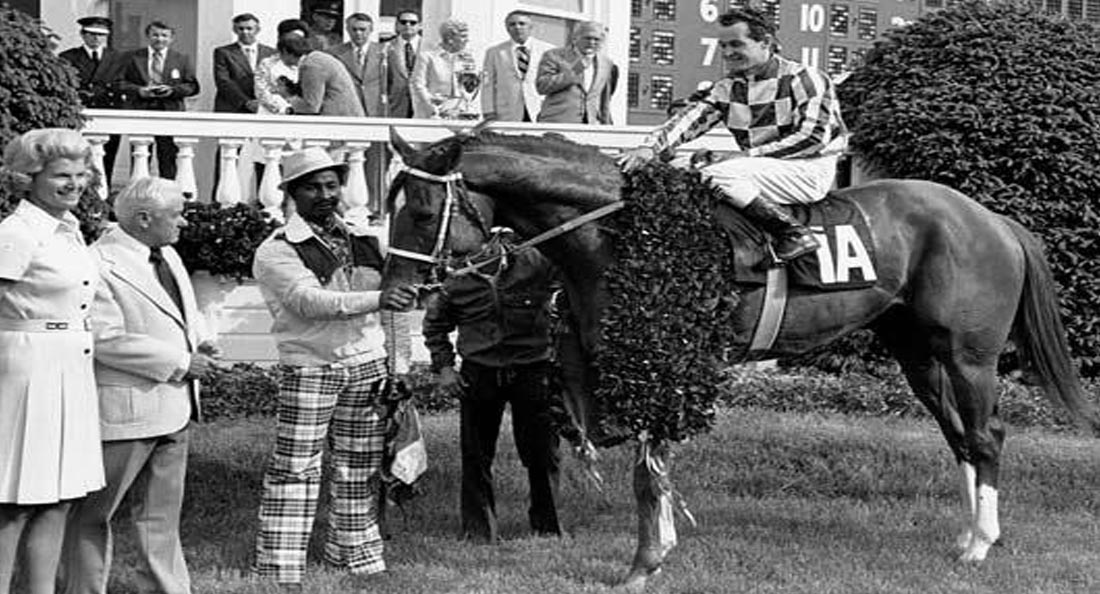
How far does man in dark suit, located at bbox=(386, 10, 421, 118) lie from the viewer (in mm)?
11406

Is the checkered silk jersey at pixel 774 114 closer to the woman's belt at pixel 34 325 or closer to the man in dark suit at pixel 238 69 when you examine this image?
the woman's belt at pixel 34 325

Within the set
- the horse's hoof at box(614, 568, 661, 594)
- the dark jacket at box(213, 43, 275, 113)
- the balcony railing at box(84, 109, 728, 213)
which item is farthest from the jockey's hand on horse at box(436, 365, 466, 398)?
the dark jacket at box(213, 43, 275, 113)

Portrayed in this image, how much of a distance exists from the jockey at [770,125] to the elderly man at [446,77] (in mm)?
4009

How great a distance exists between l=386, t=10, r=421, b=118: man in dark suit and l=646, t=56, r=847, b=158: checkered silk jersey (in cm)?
450

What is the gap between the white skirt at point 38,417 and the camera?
5.09 m

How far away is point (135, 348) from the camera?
17.8 ft

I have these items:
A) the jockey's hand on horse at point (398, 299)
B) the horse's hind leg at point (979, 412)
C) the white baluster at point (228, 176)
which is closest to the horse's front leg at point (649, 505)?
the jockey's hand on horse at point (398, 299)

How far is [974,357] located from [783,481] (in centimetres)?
187

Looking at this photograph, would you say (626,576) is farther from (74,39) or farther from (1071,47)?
(74,39)

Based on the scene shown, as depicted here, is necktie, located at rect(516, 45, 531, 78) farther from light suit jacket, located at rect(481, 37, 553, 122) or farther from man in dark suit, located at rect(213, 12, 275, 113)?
man in dark suit, located at rect(213, 12, 275, 113)

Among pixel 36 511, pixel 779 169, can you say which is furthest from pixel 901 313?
pixel 36 511

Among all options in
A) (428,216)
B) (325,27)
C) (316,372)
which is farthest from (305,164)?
(325,27)

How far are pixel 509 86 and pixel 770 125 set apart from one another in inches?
181

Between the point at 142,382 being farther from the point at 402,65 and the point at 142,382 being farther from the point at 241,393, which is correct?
the point at 402,65
